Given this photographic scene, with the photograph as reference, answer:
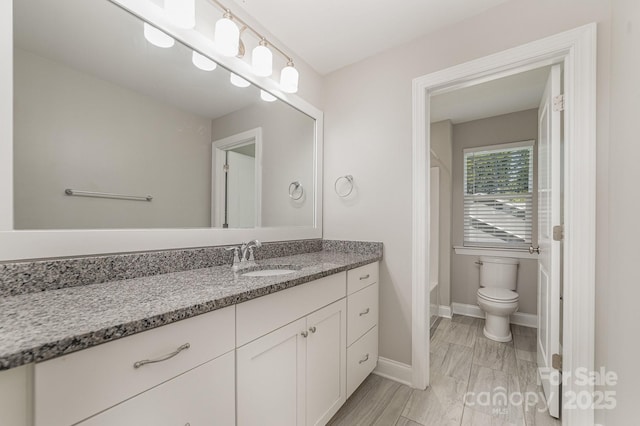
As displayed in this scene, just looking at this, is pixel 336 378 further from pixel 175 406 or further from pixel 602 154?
pixel 602 154

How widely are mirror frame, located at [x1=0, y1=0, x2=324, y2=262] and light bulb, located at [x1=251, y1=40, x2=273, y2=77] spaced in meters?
0.06

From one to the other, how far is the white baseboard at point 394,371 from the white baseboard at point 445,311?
1.48 m

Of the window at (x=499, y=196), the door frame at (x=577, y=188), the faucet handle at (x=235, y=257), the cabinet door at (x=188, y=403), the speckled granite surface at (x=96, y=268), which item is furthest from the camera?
the window at (x=499, y=196)

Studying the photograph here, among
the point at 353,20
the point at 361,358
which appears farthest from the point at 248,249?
the point at 353,20

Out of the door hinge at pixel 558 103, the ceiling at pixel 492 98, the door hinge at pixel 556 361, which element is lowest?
the door hinge at pixel 556 361

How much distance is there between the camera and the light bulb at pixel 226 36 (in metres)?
1.31

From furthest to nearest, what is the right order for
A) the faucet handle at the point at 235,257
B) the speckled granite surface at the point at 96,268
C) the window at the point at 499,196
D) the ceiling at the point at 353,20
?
the window at the point at 499,196, the ceiling at the point at 353,20, the faucet handle at the point at 235,257, the speckled granite surface at the point at 96,268

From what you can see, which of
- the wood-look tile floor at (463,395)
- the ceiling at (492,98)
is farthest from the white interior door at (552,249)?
the ceiling at (492,98)

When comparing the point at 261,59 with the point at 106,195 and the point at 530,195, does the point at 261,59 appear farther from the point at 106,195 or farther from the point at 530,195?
the point at 530,195

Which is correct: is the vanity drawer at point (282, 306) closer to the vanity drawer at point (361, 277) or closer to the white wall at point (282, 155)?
the vanity drawer at point (361, 277)

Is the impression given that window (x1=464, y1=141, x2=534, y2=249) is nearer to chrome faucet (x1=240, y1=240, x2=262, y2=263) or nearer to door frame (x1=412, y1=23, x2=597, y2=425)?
door frame (x1=412, y1=23, x2=597, y2=425)

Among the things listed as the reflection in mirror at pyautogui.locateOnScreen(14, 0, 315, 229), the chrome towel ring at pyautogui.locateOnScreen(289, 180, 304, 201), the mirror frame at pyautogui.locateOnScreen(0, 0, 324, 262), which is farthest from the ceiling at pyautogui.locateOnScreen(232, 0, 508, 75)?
the chrome towel ring at pyautogui.locateOnScreen(289, 180, 304, 201)

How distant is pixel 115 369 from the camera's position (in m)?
0.61

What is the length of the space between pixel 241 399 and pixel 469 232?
3104 millimetres
